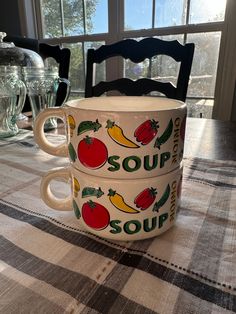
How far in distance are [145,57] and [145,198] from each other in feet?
2.48

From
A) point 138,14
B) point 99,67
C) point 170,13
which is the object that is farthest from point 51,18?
point 170,13

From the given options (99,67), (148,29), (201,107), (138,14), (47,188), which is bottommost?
(201,107)

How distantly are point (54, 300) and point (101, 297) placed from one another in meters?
0.04

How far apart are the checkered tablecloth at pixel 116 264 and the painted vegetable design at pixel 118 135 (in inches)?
4.2

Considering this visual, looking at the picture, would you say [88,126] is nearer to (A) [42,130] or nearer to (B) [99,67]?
(A) [42,130]

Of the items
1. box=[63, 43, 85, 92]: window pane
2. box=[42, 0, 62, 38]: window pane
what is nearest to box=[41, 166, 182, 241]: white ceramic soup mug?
box=[63, 43, 85, 92]: window pane

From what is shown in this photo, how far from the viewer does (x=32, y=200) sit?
0.34 meters

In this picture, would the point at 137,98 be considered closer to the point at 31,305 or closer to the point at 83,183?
the point at 83,183

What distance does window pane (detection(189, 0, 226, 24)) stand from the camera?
4.68ft

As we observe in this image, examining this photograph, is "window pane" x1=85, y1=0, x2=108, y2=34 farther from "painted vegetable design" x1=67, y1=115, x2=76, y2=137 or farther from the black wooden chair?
"painted vegetable design" x1=67, y1=115, x2=76, y2=137

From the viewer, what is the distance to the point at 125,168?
22 centimetres

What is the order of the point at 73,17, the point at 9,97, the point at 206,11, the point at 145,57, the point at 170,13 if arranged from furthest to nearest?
the point at 73,17 < the point at 170,13 < the point at 206,11 < the point at 145,57 < the point at 9,97

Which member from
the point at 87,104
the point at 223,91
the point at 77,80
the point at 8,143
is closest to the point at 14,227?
the point at 87,104

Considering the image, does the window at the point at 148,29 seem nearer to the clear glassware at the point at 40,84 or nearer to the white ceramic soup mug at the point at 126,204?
the clear glassware at the point at 40,84
